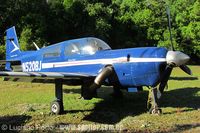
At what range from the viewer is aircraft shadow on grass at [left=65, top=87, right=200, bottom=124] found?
11.4m

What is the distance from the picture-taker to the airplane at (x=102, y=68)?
10.8 m

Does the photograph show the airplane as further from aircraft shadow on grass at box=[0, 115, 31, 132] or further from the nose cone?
aircraft shadow on grass at box=[0, 115, 31, 132]

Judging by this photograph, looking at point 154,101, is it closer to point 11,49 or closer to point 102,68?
point 102,68

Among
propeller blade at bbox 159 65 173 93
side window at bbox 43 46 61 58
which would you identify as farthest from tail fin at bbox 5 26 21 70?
propeller blade at bbox 159 65 173 93

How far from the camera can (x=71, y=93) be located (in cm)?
1623

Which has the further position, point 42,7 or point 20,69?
point 42,7

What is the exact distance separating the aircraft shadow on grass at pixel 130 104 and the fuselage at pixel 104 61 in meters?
1.06

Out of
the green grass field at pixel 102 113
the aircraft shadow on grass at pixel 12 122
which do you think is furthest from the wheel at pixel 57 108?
the aircraft shadow on grass at pixel 12 122

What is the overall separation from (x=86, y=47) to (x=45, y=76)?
6.80 feet

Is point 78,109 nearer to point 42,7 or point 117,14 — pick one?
point 42,7

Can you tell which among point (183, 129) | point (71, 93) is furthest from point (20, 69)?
point (183, 129)

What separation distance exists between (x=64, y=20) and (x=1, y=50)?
33.8 ft

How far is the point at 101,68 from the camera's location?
11.9 meters

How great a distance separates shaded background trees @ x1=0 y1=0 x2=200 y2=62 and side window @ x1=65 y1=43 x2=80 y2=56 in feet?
78.0
